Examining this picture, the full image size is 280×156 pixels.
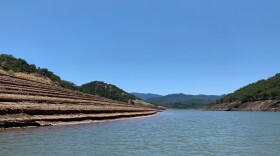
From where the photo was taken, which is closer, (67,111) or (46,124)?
(46,124)

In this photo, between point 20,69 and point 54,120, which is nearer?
point 54,120

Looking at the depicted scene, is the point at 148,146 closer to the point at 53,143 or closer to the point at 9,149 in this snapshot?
the point at 53,143

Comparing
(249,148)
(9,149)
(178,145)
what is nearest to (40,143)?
(9,149)

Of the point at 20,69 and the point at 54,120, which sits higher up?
the point at 20,69

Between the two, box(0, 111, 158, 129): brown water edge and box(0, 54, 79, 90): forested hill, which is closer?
box(0, 111, 158, 129): brown water edge

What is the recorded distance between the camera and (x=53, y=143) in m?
24.8

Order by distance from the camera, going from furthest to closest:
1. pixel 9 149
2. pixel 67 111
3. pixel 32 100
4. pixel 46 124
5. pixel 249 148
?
1. pixel 67 111
2. pixel 32 100
3. pixel 46 124
4. pixel 249 148
5. pixel 9 149

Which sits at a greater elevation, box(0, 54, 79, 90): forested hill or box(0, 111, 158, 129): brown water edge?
box(0, 54, 79, 90): forested hill

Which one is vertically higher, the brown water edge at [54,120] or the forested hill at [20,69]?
the forested hill at [20,69]

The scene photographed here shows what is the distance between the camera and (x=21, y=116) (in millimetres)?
40438

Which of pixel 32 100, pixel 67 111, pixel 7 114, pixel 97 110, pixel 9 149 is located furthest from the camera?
pixel 97 110

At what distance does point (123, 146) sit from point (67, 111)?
2933 cm

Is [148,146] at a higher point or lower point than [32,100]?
lower

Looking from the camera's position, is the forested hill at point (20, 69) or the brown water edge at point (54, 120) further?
the forested hill at point (20, 69)
